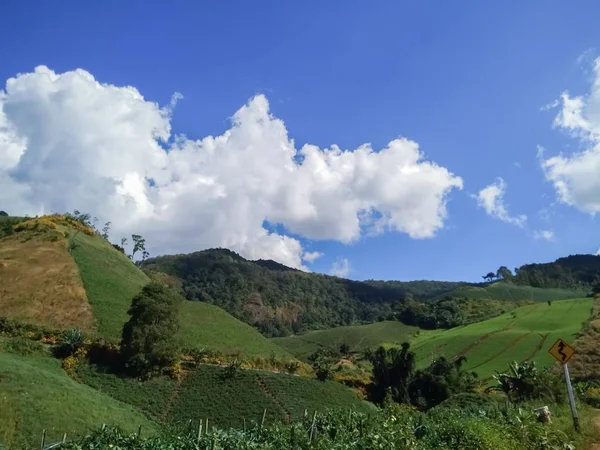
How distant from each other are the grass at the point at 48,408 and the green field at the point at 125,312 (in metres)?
17.1

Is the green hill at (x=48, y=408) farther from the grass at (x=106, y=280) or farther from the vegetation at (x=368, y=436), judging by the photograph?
the grass at (x=106, y=280)

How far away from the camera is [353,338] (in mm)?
126688

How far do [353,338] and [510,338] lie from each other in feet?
142

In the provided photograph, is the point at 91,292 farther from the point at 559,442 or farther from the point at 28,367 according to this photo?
the point at 559,442

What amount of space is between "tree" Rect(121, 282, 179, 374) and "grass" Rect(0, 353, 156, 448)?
214 inches

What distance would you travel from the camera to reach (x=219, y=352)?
4859 cm

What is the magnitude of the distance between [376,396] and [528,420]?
38.9 m

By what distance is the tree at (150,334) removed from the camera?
1561 inches

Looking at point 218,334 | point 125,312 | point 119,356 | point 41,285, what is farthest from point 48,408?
point 41,285

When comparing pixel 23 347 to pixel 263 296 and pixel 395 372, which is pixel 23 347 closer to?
pixel 395 372

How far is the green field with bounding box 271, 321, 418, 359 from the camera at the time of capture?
11969 centimetres

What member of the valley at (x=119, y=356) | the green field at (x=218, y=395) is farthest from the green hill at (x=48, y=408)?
the green field at (x=218, y=395)

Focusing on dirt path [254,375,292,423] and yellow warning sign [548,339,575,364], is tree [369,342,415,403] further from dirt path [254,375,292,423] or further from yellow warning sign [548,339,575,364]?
yellow warning sign [548,339,575,364]

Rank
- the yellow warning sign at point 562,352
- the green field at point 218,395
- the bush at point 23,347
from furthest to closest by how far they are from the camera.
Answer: the bush at point 23,347, the green field at point 218,395, the yellow warning sign at point 562,352
